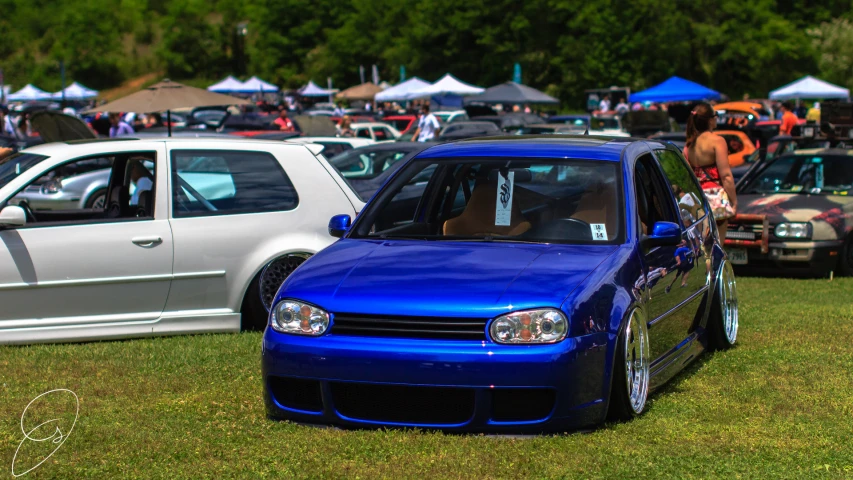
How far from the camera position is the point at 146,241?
777cm

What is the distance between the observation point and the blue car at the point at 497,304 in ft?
16.5

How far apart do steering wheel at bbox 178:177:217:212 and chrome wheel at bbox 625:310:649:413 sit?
11.7 feet

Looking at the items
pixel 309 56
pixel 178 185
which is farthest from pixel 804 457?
pixel 309 56

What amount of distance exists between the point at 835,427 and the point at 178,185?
4656mm

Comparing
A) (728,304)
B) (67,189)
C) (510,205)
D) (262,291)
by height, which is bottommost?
(67,189)

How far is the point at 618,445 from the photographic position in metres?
5.11

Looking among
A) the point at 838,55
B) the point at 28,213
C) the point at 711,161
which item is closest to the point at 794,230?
the point at 711,161

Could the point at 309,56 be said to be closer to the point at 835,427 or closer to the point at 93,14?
the point at 93,14

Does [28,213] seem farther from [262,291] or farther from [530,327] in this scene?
[530,327]

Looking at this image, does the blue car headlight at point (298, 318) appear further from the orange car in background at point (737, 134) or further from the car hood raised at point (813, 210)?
the orange car in background at point (737, 134)

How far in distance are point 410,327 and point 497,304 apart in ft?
1.31

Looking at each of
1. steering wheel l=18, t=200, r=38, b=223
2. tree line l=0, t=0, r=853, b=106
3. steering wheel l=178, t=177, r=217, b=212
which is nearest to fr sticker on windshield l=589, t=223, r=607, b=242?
steering wheel l=178, t=177, r=217, b=212

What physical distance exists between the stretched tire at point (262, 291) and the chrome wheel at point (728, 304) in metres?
2.90

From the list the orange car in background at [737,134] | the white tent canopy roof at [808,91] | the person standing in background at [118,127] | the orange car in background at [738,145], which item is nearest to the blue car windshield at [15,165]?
the orange car in background at [737,134]
